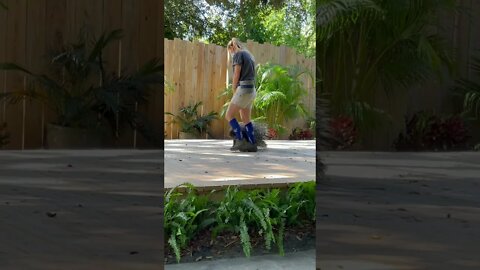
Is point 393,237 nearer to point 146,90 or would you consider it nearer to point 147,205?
point 147,205

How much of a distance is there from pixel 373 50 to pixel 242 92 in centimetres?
456

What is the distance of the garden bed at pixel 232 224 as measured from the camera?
2889 mm

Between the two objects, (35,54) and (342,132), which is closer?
(35,54)

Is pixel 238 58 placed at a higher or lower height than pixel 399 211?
higher

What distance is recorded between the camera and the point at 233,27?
21.3 ft

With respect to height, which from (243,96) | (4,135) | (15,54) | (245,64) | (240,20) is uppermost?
(240,20)

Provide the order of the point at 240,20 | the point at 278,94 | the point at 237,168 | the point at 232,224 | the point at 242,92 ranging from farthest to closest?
the point at 278,94 < the point at 242,92 < the point at 240,20 < the point at 237,168 < the point at 232,224

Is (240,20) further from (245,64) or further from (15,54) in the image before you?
(15,54)

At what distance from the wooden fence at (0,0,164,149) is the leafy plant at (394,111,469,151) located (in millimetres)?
850

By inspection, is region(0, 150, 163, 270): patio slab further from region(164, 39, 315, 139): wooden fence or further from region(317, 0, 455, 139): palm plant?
region(164, 39, 315, 139): wooden fence

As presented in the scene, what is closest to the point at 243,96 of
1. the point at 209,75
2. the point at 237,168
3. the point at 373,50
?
the point at 237,168

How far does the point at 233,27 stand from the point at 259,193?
353 cm

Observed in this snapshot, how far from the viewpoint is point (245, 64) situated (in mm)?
6117

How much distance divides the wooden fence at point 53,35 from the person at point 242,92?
4.46 meters
